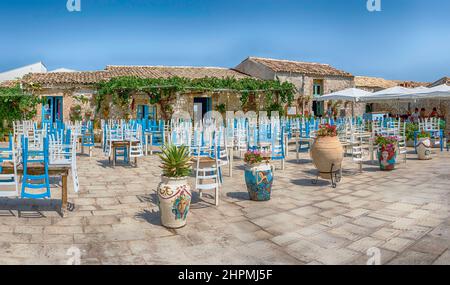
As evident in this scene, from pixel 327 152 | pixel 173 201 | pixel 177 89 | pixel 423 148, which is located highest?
pixel 177 89

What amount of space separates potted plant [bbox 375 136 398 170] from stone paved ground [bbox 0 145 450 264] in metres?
1.20

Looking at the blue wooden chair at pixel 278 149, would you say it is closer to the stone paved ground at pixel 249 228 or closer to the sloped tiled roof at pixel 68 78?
the stone paved ground at pixel 249 228

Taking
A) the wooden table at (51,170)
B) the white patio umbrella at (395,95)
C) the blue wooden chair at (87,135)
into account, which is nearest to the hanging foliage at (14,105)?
the blue wooden chair at (87,135)

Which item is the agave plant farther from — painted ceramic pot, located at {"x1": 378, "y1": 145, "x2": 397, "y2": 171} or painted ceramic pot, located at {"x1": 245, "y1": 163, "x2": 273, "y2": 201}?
painted ceramic pot, located at {"x1": 378, "y1": 145, "x2": 397, "y2": 171}

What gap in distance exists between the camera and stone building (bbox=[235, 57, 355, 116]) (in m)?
20.2

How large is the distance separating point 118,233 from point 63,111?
13338 millimetres

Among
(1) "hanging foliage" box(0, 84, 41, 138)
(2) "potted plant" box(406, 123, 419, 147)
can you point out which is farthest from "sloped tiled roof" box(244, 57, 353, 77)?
(1) "hanging foliage" box(0, 84, 41, 138)

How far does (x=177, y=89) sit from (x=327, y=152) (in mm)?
11339

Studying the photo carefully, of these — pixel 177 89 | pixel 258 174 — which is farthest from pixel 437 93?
pixel 177 89

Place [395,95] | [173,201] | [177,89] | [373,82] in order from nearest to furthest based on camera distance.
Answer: [173,201] < [395,95] < [177,89] < [373,82]

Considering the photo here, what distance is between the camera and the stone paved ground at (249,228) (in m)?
3.15

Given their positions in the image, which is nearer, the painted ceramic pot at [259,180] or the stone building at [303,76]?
the painted ceramic pot at [259,180]

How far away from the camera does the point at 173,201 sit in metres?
3.91

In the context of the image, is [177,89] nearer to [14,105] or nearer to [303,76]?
[14,105]
